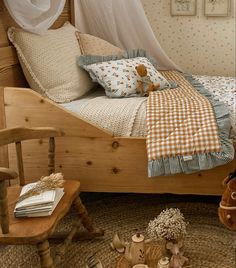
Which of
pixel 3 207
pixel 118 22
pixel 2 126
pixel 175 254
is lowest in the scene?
pixel 175 254

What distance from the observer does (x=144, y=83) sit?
6.95 ft

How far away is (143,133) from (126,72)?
48 cm

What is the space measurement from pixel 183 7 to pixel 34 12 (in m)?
1.78

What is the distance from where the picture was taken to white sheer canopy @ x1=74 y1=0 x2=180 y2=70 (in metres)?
2.63

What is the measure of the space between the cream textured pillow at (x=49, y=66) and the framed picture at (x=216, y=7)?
5.37 feet

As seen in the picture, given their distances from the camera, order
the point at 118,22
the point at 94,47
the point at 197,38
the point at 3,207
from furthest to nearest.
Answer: the point at 197,38
the point at 118,22
the point at 94,47
the point at 3,207

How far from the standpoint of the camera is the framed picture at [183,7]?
130 inches

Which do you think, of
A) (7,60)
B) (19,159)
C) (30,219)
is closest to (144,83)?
(7,60)

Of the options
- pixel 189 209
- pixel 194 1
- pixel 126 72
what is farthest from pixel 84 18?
pixel 189 209

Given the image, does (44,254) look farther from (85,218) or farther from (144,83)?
(144,83)

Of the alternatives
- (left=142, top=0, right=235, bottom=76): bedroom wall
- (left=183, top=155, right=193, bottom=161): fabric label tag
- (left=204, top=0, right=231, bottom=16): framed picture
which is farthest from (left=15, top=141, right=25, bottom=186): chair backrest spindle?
(left=204, top=0, right=231, bottom=16): framed picture

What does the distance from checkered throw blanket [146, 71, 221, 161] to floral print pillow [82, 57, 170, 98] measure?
251 millimetres

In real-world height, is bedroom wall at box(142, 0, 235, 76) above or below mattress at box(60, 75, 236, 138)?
above

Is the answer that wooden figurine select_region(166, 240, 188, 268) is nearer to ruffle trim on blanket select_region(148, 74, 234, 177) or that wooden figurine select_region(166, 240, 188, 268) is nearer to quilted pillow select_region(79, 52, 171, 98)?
ruffle trim on blanket select_region(148, 74, 234, 177)
